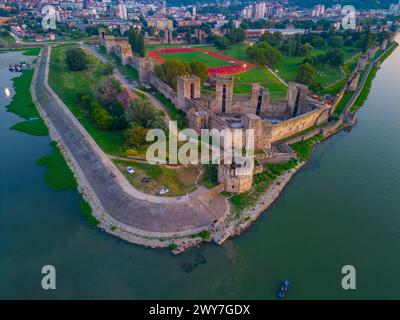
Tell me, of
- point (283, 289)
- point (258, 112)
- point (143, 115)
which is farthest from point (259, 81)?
point (283, 289)

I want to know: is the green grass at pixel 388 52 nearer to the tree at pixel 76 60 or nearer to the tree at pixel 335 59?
the tree at pixel 335 59

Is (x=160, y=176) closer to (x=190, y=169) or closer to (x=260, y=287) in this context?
(x=190, y=169)

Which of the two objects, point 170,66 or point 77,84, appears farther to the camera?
point 77,84

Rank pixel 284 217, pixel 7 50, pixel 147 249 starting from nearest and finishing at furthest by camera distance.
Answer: pixel 147 249, pixel 284 217, pixel 7 50

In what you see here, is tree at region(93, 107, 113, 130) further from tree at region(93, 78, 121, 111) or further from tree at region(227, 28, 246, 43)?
tree at region(227, 28, 246, 43)

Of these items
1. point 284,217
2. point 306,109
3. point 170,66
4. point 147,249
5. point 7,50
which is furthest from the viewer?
point 7,50

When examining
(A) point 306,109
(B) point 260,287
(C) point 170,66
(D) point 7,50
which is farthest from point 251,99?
(D) point 7,50

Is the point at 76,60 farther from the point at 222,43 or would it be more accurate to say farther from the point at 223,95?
the point at 222,43
